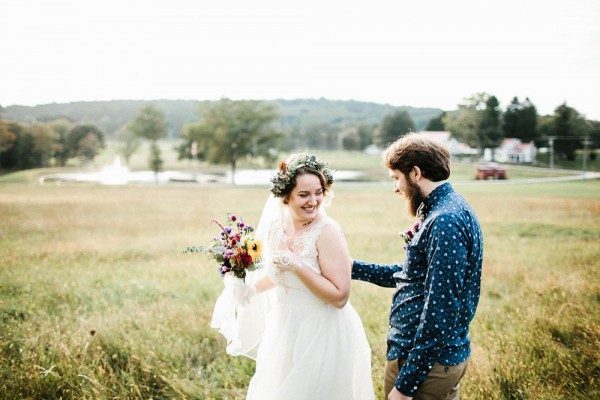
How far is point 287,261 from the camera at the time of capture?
8.13 feet

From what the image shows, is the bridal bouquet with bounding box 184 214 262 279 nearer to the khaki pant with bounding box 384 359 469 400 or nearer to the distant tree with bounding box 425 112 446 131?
the khaki pant with bounding box 384 359 469 400

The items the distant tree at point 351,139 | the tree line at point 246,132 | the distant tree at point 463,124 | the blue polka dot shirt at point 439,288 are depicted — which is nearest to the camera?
the blue polka dot shirt at point 439,288

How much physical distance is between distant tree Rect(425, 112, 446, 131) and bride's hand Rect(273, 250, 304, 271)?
39.7ft

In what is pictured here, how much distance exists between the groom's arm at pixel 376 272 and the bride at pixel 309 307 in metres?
0.26

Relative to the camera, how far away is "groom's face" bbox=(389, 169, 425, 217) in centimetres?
210

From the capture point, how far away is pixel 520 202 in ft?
43.3

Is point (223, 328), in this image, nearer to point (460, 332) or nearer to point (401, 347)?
point (401, 347)

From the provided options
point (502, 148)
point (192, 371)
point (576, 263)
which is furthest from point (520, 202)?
point (192, 371)

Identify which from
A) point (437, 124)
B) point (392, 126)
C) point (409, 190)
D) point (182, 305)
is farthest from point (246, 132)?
point (409, 190)

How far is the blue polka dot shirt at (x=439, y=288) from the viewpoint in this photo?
1810 mm

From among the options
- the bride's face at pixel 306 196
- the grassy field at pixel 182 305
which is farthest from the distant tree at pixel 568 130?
the bride's face at pixel 306 196

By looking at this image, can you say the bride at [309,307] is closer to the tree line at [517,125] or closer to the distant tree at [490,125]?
the tree line at [517,125]

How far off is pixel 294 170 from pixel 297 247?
1.67 ft

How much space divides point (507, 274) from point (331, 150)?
3694 cm
